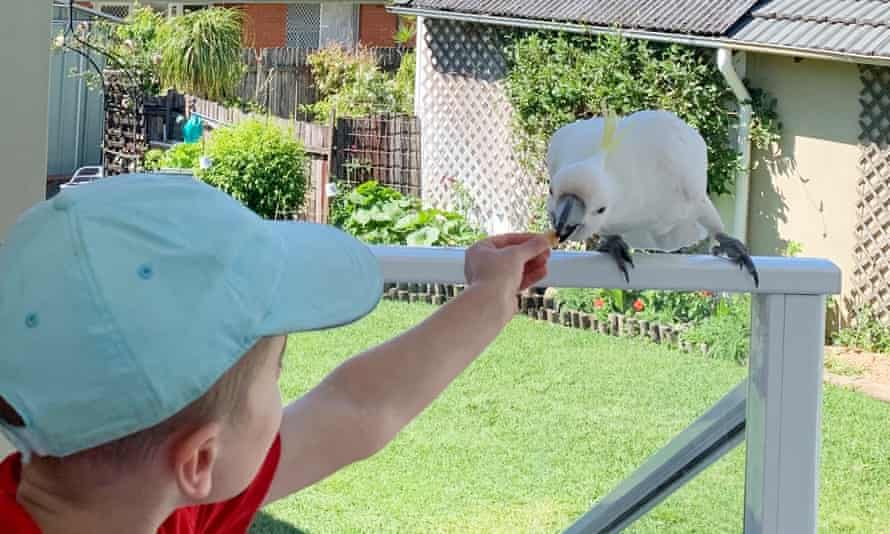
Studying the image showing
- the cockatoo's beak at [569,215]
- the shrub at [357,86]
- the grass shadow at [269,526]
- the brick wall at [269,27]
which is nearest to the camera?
the cockatoo's beak at [569,215]

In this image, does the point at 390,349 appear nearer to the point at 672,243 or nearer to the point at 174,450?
the point at 174,450

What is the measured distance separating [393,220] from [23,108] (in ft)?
17.0

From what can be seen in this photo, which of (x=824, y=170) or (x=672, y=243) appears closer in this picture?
(x=672, y=243)

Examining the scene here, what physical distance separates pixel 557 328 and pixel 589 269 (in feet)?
7.08

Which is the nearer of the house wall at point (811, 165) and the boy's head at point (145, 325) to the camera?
the boy's head at point (145, 325)

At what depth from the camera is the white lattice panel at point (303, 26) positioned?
44.7 ft

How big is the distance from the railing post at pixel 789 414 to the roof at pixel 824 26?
4.33 metres

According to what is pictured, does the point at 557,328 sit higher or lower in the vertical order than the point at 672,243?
lower

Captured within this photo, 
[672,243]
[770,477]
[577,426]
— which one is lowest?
[577,426]

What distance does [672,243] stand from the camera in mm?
1694

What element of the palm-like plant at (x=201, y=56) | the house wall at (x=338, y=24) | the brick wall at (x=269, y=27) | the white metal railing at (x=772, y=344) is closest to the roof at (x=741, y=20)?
the palm-like plant at (x=201, y=56)

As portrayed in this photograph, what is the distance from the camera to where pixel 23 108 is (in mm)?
1439

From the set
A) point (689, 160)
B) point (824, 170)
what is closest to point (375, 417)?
point (689, 160)

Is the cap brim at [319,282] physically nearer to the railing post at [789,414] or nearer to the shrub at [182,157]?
the railing post at [789,414]
